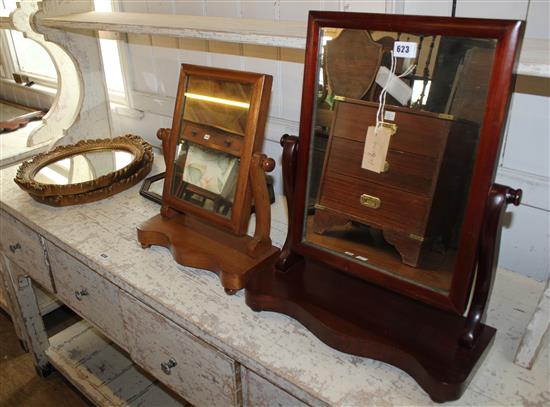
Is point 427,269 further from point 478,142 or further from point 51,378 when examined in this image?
point 51,378

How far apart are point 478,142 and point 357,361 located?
1.22ft

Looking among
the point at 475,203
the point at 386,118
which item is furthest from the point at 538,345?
the point at 386,118

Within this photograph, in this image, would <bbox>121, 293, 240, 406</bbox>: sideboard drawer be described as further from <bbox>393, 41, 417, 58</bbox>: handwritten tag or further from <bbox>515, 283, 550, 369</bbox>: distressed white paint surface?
<bbox>393, 41, 417, 58</bbox>: handwritten tag

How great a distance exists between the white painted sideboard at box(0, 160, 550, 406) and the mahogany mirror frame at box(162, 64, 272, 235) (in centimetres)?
12

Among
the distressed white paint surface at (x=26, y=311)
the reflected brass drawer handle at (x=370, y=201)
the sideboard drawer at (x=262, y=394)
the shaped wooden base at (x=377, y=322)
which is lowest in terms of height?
the distressed white paint surface at (x=26, y=311)

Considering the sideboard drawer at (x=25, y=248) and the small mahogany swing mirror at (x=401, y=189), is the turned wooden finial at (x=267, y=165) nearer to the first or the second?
the small mahogany swing mirror at (x=401, y=189)

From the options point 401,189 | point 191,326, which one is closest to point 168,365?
point 191,326

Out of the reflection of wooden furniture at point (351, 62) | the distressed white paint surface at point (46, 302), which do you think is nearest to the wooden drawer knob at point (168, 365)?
the reflection of wooden furniture at point (351, 62)

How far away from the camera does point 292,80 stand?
1214 millimetres

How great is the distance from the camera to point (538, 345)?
0.71 meters

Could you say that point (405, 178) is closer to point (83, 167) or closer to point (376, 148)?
point (376, 148)

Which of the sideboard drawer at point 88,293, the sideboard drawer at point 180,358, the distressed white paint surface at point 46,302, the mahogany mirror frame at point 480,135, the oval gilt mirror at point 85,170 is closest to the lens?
the mahogany mirror frame at point 480,135

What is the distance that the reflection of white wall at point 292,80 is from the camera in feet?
2.91

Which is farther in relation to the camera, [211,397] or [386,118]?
[211,397]
